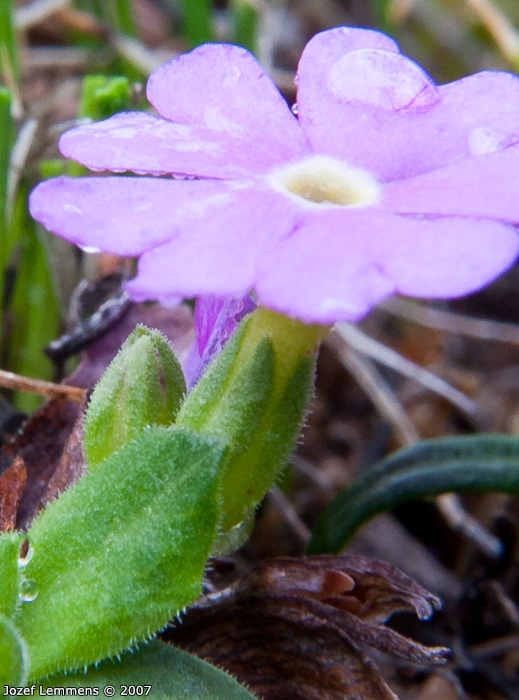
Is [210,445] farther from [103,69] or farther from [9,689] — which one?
[103,69]

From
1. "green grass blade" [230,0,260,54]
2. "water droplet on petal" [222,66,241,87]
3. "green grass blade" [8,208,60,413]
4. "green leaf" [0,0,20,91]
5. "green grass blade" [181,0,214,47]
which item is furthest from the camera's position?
"green grass blade" [230,0,260,54]

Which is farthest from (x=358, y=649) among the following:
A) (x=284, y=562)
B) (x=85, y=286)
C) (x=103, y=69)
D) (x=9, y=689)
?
(x=103, y=69)

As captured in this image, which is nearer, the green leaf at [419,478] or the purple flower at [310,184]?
the purple flower at [310,184]

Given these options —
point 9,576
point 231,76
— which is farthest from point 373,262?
point 9,576

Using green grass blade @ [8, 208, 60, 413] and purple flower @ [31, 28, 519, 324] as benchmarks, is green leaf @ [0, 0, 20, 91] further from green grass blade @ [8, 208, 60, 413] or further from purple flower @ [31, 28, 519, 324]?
purple flower @ [31, 28, 519, 324]

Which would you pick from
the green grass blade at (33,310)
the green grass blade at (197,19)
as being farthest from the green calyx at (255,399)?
the green grass blade at (197,19)

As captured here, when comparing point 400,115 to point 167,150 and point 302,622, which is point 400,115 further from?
point 302,622

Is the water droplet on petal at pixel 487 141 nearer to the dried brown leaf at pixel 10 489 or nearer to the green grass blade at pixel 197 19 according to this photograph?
the dried brown leaf at pixel 10 489

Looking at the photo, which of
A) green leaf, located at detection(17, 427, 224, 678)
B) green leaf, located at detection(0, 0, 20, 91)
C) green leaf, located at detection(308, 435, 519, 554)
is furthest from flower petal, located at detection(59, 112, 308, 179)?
green leaf, located at detection(0, 0, 20, 91)
